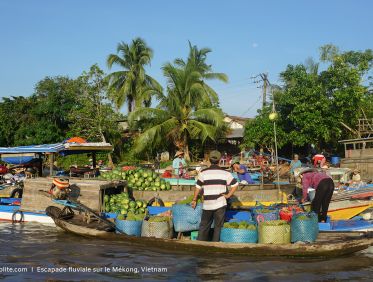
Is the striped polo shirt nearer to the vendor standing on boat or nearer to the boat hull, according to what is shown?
the boat hull

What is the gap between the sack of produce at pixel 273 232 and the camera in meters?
7.74

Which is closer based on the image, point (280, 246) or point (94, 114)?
point (280, 246)

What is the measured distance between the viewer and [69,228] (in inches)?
392

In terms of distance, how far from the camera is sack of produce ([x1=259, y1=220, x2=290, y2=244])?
7.74 m

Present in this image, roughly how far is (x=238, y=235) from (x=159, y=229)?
5.25ft

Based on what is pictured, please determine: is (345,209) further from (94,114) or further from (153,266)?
(94,114)

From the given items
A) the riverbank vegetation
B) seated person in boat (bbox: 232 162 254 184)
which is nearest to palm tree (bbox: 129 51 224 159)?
the riverbank vegetation

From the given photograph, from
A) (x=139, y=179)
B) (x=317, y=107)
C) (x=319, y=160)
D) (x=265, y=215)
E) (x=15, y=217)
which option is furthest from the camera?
(x=317, y=107)

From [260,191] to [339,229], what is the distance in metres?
3.46

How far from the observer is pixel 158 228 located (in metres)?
8.49

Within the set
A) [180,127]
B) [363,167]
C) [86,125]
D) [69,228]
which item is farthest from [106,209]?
[86,125]

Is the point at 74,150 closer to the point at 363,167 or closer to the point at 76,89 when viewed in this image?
the point at 363,167

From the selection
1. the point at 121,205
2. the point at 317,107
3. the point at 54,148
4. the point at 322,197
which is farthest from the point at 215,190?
the point at 317,107

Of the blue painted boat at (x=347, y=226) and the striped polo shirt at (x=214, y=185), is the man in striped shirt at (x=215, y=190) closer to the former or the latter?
the striped polo shirt at (x=214, y=185)
